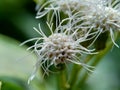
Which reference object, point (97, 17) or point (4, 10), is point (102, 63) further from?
point (97, 17)

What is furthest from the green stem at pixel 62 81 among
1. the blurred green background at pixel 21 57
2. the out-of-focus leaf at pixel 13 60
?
the out-of-focus leaf at pixel 13 60

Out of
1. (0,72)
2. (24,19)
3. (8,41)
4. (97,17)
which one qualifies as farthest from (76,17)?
(24,19)

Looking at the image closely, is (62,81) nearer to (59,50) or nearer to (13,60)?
(59,50)

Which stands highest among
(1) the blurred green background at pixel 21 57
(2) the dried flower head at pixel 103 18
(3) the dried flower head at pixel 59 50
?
(2) the dried flower head at pixel 103 18

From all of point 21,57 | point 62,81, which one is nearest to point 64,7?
point 62,81

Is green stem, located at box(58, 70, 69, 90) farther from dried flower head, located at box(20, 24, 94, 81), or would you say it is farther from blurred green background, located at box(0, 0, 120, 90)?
blurred green background, located at box(0, 0, 120, 90)

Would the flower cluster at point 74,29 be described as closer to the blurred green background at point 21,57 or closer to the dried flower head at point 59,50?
the dried flower head at point 59,50
